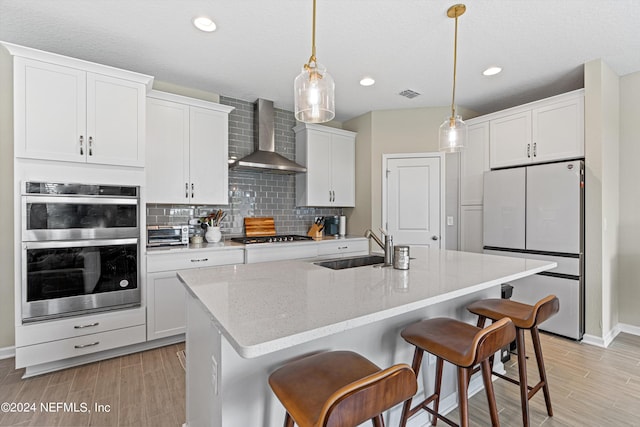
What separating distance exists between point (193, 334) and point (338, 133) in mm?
3481

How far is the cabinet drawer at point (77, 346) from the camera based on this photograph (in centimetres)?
229

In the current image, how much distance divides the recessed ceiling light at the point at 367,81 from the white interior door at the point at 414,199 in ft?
3.82

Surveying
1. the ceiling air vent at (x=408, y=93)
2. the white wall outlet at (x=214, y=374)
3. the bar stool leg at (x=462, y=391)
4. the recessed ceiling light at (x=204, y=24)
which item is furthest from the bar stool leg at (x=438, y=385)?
the ceiling air vent at (x=408, y=93)

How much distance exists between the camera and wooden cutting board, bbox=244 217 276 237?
12.9 ft

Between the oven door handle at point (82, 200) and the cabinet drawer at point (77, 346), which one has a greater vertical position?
the oven door handle at point (82, 200)

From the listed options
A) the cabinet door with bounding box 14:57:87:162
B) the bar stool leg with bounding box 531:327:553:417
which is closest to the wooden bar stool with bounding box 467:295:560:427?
the bar stool leg with bounding box 531:327:553:417

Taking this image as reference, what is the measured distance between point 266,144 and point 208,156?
800mm

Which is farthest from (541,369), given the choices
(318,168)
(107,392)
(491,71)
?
(318,168)

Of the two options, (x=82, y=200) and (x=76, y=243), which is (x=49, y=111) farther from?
(x=76, y=243)

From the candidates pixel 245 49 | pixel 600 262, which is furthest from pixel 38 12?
pixel 600 262

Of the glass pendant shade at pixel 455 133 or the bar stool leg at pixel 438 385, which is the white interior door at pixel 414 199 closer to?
the glass pendant shade at pixel 455 133

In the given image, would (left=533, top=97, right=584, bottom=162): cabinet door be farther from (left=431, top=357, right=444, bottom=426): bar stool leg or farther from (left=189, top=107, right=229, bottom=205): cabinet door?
(left=189, top=107, right=229, bottom=205): cabinet door

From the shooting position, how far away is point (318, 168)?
4.25 metres

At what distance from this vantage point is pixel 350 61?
9.58ft
